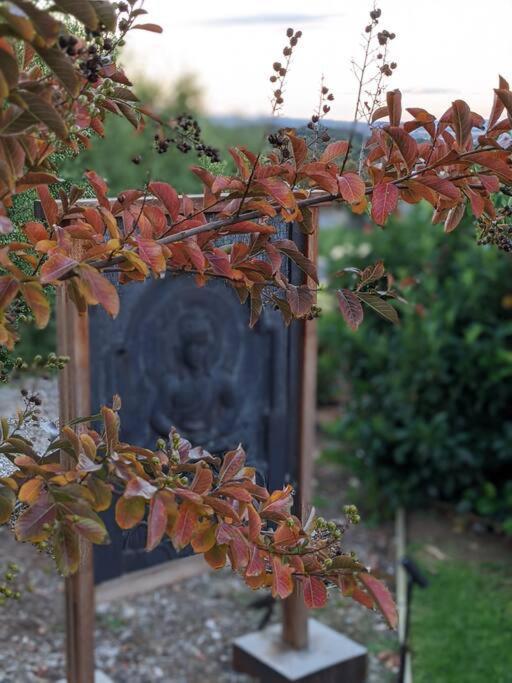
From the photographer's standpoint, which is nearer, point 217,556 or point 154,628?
point 217,556

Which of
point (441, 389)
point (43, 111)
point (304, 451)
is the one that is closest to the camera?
point (43, 111)

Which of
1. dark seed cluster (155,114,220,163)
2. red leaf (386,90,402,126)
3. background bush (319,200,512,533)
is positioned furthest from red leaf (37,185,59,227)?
background bush (319,200,512,533)

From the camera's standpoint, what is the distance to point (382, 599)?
111 centimetres

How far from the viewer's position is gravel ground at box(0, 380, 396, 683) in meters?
2.87

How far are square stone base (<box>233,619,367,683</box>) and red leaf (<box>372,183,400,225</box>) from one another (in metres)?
1.78

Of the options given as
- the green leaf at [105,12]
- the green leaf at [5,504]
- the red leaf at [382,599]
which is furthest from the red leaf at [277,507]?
the green leaf at [105,12]

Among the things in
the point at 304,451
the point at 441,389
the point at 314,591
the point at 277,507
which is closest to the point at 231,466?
the point at 277,507

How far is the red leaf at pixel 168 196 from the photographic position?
4.23 feet

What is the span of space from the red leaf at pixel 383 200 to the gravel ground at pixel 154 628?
1.48 m

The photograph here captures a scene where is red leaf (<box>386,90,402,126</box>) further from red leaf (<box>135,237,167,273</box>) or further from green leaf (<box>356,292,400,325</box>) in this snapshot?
Result: red leaf (<box>135,237,167,273</box>)

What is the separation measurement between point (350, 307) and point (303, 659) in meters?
1.68

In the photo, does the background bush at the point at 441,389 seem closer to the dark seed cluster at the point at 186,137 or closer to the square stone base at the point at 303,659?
the square stone base at the point at 303,659

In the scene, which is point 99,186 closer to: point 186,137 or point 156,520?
point 186,137

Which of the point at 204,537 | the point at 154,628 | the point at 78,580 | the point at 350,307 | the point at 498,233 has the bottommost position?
the point at 154,628
